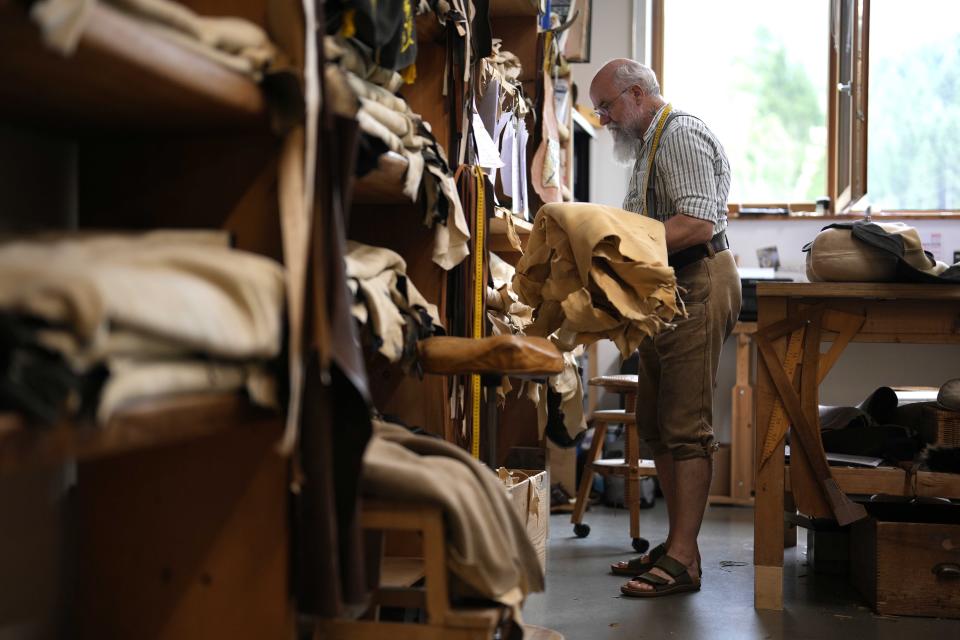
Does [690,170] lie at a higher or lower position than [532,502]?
higher

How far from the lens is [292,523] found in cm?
133

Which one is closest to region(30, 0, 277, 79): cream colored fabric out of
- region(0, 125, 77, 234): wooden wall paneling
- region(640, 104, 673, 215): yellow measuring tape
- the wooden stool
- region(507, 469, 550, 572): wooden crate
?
region(0, 125, 77, 234): wooden wall paneling

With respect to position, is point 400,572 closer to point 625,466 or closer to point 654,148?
point 654,148

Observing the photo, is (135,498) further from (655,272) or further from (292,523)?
(655,272)

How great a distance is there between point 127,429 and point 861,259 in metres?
2.38

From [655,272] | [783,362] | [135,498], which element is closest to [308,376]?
[135,498]

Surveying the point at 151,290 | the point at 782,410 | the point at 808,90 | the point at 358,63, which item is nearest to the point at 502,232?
the point at 782,410

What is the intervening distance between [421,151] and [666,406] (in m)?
1.48

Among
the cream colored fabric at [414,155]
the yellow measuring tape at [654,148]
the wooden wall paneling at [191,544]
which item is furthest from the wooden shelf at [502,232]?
the wooden wall paneling at [191,544]

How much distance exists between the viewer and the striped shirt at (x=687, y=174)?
121 inches

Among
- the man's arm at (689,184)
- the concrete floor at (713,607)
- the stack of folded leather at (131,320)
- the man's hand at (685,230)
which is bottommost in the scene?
the concrete floor at (713,607)

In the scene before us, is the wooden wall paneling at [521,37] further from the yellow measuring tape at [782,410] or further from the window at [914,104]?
the window at [914,104]

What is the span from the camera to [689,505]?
124 inches

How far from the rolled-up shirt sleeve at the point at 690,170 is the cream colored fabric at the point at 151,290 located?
204 centimetres
